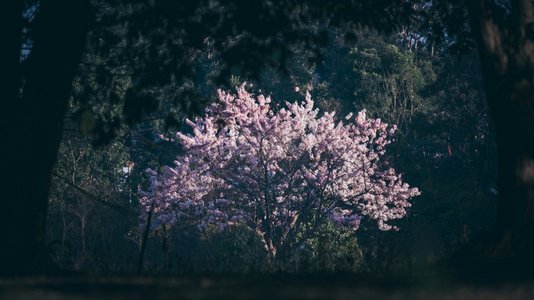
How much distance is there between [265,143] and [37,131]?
25.1 m

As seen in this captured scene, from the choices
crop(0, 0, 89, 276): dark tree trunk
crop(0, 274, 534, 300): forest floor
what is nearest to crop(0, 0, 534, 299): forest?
crop(0, 0, 89, 276): dark tree trunk

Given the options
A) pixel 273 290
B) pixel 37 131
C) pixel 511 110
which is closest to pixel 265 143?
pixel 37 131

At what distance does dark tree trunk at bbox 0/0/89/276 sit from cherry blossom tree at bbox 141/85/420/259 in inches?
865

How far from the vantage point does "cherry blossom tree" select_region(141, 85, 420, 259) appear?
34.4m

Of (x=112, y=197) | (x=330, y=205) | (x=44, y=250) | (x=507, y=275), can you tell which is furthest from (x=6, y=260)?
(x=112, y=197)

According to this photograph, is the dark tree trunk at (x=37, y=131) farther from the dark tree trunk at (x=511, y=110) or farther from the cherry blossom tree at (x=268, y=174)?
the cherry blossom tree at (x=268, y=174)

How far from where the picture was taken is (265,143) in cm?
3584

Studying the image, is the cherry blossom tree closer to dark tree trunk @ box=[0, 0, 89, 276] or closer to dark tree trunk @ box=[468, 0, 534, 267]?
dark tree trunk @ box=[0, 0, 89, 276]

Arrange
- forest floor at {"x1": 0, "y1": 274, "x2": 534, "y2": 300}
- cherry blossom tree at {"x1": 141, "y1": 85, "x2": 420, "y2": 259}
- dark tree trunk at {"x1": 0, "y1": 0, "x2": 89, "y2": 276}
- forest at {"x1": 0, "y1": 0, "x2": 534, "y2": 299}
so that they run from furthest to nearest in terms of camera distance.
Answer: cherry blossom tree at {"x1": 141, "y1": 85, "x2": 420, "y2": 259}
dark tree trunk at {"x1": 0, "y1": 0, "x2": 89, "y2": 276}
forest at {"x1": 0, "y1": 0, "x2": 534, "y2": 299}
forest floor at {"x1": 0, "y1": 274, "x2": 534, "y2": 300}

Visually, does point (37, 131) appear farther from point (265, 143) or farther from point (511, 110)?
point (265, 143)

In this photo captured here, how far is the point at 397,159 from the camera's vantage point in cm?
4466

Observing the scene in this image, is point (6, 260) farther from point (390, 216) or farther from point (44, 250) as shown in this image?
point (390, 216)

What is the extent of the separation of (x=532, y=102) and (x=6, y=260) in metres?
6.35

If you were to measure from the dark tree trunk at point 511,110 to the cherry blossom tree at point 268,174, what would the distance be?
22.8m
